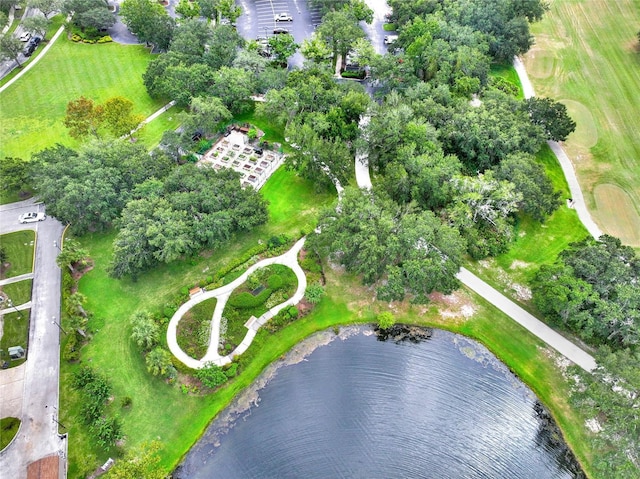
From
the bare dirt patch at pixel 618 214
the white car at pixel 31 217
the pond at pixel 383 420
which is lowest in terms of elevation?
the pond at pixel 383 420

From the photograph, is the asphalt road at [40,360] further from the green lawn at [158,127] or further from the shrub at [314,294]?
the shrub at [314,294]

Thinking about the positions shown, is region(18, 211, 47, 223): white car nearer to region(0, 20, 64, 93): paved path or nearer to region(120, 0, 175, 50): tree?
region(0, 20, 64, 93): paved path

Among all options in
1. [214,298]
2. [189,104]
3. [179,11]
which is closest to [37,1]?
[179,11]

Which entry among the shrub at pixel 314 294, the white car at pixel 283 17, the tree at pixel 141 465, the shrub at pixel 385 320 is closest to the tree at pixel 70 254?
the tree at pixel 141 465

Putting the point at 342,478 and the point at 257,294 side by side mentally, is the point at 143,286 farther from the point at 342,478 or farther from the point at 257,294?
the point at 342,478

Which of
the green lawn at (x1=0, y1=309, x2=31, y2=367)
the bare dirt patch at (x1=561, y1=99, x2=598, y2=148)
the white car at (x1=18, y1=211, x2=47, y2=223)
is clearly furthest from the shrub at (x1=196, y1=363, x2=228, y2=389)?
the bare dirt patch at (x1=561, y1=99, x2=598, y2=148)
